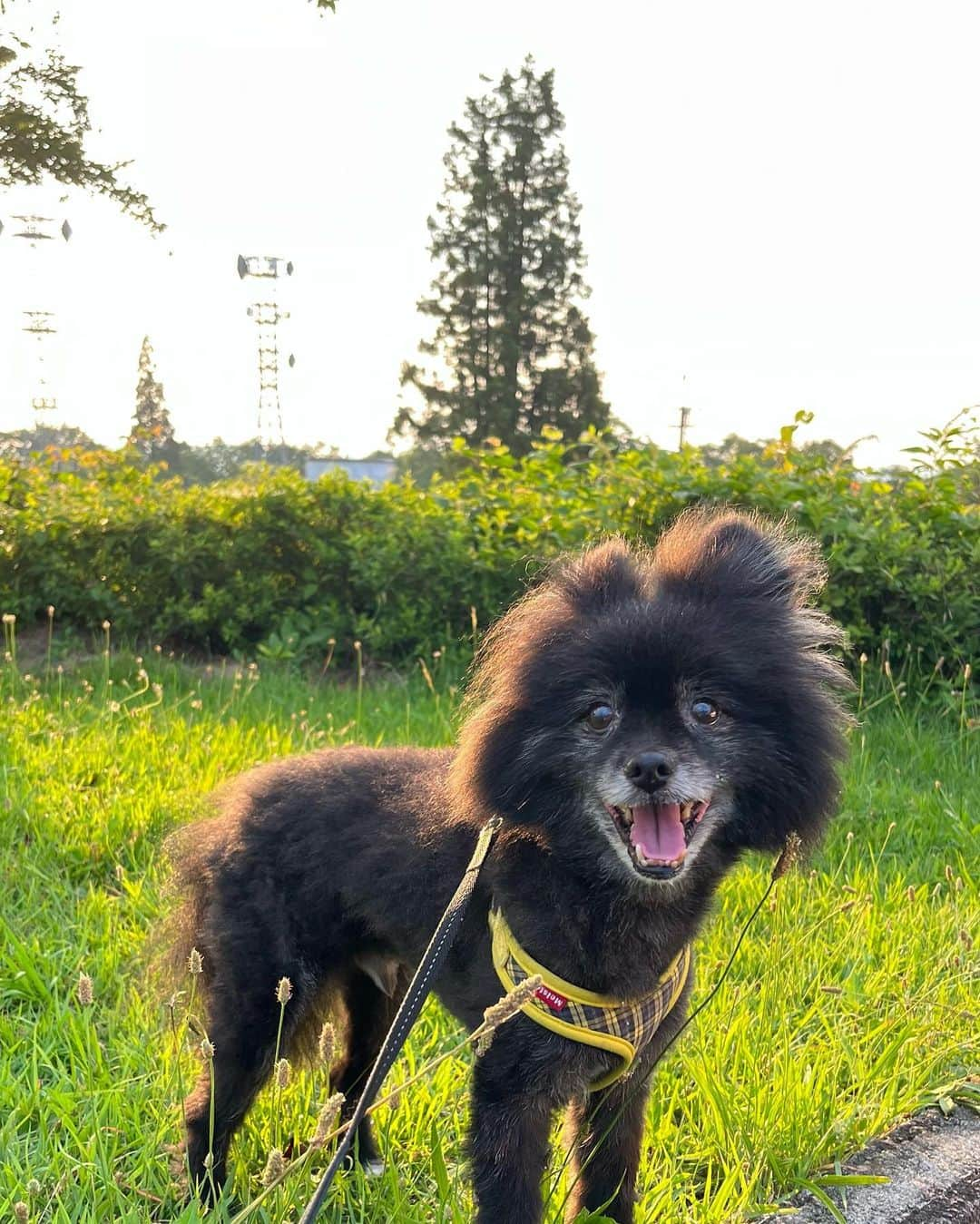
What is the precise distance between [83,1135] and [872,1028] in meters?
2.22

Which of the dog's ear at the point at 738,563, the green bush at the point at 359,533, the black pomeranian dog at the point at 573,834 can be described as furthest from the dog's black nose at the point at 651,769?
the green bush at the point at 359,533

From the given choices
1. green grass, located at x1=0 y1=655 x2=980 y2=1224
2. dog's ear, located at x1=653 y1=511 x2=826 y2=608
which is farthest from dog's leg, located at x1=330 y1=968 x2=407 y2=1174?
dog's ear, located at x1=653 y1=511 x2=826 y2=608

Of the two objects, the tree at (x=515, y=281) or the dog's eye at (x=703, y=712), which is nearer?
the dog's eye at (x=703, y=712)

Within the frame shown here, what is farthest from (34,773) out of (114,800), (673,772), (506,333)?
(506,333)

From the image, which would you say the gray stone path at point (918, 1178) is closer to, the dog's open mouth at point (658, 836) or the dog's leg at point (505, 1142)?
the dog's leg at point (505, 1142)

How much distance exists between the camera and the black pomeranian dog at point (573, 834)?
190 cm

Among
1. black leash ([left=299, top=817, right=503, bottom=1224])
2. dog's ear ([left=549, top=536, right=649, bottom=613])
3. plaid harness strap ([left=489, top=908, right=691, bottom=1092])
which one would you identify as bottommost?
plaid harness strap ([left=489, top=908, right=691, bottom=1092])

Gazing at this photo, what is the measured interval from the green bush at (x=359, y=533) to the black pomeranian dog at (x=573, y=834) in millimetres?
3776

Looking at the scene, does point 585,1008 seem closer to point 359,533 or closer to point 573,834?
point 573,834

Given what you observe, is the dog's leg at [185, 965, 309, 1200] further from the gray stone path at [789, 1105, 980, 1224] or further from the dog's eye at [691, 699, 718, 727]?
the gray stone path at [789, 1105, 980, 1224]

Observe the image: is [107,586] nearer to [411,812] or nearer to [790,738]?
[411,812]

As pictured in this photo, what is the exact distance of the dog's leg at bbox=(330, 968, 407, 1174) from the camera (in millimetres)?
2658

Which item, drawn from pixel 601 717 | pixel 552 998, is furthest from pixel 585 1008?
pixel 601 717

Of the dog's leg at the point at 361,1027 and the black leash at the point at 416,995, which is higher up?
the black leash at the point at 416,995
